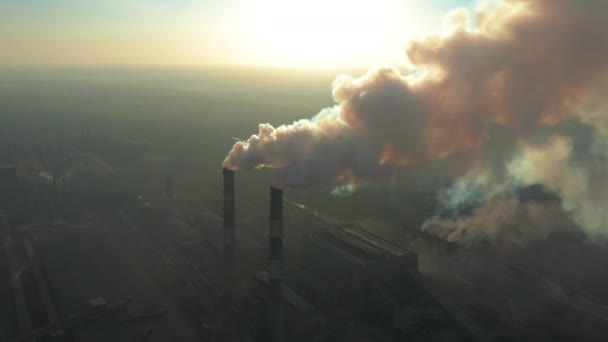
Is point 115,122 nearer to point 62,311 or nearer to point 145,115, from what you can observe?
point 145,115

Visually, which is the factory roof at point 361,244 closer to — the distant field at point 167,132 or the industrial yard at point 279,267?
the industrial yard at point 279,267

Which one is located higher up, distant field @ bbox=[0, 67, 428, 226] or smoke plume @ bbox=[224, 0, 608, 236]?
smoke plume @ bbox=[224, 0, 608, 236]

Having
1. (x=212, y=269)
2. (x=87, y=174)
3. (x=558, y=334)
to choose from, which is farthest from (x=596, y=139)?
(x=87, y=174)

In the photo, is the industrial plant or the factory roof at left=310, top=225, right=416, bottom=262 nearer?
the industrial plant

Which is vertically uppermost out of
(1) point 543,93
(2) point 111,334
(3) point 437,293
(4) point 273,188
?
(1) point 543,93

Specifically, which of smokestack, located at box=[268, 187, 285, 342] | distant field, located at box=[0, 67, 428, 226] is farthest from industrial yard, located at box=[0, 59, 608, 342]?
distant field, located at box=[0, 67, 428, 226]

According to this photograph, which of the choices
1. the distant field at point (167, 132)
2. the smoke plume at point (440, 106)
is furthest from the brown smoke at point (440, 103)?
the distant field at point (167, 132)

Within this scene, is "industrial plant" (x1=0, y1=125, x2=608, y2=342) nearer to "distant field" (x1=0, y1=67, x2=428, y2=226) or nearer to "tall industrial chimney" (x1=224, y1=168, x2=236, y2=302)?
"tall industrial chimney" (x1=224, y1=168, x2=236, y2=302)

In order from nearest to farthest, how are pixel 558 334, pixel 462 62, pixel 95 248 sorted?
pixel 462 62
pixel 558 334
pixel 95 248
